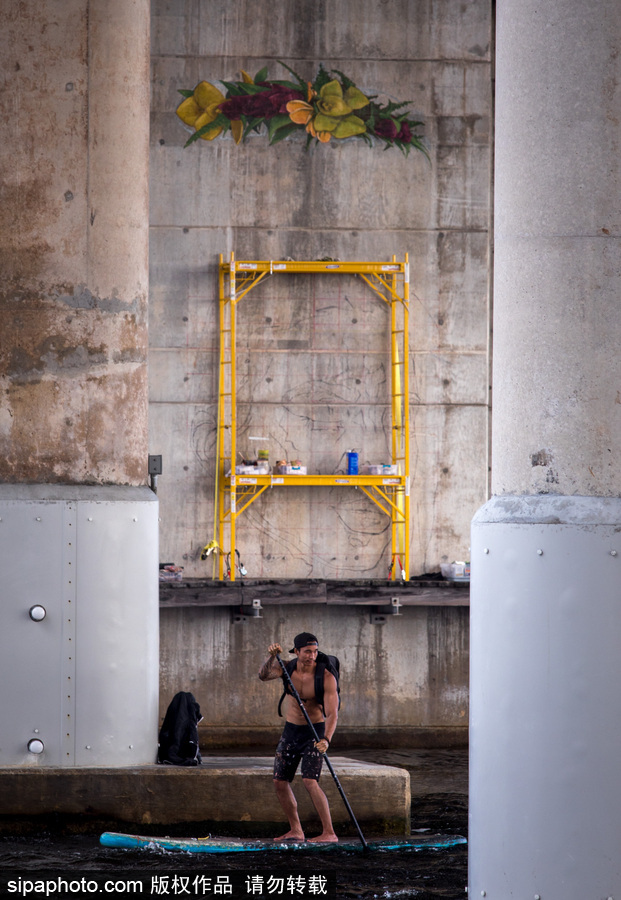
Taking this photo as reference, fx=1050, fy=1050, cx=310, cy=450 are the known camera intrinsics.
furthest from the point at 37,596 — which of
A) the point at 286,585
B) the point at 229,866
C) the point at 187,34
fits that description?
the point at 187,34

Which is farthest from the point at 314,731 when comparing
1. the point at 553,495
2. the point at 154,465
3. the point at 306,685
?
the point at 553,495

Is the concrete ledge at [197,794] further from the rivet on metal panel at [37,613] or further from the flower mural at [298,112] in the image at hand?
the flower mural at [298,112]

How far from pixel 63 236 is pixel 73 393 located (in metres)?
1.37

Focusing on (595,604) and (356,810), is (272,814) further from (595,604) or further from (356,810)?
(595,604)

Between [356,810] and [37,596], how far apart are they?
Answer: 11.3ft

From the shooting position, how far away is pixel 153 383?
15.0 m

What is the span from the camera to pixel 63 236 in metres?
9.12

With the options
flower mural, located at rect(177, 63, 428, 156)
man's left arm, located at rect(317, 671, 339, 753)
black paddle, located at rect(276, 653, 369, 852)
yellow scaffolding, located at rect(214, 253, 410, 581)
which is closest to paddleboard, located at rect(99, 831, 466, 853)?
black paddle, located at rect(276, 653, 369, 852)

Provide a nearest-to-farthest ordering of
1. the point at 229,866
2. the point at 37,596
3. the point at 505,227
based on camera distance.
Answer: the point at 505,227, the point at 229,866, the point at 37,596

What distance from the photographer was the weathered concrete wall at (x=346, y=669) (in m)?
14.5

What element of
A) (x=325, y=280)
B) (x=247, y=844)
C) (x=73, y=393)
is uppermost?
(x=325, y=280)

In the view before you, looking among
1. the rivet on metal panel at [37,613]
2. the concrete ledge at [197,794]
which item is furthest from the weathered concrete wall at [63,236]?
the concrete ledge at [197,794]

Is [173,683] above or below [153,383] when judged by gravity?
below

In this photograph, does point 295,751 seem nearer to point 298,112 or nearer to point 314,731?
point 314,731
